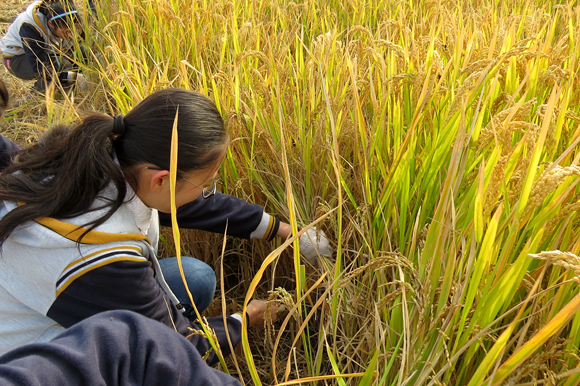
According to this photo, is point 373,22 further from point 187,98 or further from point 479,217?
point 479,217

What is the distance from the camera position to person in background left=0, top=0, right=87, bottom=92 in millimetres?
2797

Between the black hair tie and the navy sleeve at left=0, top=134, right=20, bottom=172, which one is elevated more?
the black hair tie

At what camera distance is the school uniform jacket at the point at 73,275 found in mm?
871

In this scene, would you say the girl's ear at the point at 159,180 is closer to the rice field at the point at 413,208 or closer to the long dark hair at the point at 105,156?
the long dark hair at the point at 105,156

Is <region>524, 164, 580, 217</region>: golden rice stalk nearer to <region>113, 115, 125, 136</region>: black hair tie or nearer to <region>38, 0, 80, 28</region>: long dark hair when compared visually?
<region>113, 115, 125, 136</region>: black hair tie

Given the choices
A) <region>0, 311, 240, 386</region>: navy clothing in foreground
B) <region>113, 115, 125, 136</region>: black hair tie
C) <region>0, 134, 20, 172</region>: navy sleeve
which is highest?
<region>113, 115, 125, 136</region>: black hair tie

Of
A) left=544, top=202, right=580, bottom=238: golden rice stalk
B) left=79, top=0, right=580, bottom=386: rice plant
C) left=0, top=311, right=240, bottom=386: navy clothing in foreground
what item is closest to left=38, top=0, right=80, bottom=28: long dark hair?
left=79, top=0, right=580, bottom=386: rice plant

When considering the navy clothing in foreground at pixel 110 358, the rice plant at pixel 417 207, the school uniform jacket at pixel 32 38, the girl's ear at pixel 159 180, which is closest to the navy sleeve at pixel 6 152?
the rice plant at pixel 417 207

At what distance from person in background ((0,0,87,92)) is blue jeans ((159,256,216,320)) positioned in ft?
5.77

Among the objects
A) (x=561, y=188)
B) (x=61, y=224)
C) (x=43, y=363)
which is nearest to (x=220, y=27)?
(x=61, y=224)

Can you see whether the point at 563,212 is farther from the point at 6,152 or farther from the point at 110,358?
the point at 6,152

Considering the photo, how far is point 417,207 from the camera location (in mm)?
1063

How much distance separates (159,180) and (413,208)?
609 millimetres

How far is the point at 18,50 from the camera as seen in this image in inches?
120
